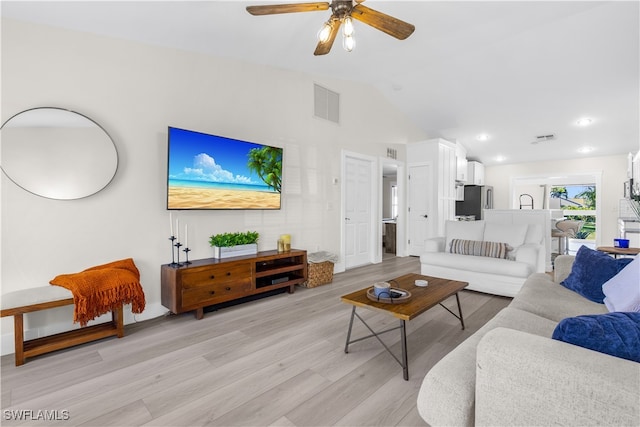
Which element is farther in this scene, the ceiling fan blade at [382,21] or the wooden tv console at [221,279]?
the wooden tv console at [221,279]

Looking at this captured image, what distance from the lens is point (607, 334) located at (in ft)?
3.07

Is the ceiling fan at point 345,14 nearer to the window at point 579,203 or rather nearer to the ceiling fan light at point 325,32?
the ceiling fan light at point 325,32

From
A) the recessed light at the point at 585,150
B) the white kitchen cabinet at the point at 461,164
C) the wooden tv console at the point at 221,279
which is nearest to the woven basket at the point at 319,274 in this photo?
the wooden tv console at the point at 221,279

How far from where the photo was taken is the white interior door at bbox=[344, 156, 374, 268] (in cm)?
491

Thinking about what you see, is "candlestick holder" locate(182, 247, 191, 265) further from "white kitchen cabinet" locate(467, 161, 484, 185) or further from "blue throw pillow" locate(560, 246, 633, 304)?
"white kitchen cabinet" locate(467, 161, 484, 185)

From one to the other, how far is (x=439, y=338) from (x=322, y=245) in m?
2.34

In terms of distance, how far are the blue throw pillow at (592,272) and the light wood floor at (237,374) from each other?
83cm

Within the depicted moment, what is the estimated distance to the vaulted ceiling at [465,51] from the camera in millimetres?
2559

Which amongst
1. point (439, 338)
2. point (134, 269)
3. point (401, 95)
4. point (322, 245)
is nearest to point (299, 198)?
point (322, 245)

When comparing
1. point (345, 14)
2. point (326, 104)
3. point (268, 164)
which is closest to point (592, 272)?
point (345, 14)

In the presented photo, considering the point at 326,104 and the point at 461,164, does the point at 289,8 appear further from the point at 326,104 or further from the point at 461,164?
the point at 461,164

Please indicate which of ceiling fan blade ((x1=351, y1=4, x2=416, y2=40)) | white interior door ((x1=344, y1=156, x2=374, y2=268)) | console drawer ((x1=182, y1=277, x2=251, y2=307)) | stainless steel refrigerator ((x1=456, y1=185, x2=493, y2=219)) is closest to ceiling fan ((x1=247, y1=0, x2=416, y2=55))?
ceiling fan blade ((x1=351, y1=4, x2=416, y2=40))

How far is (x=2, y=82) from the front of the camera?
2.15 m

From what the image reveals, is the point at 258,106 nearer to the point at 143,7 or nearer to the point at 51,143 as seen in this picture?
the point at 143,7
